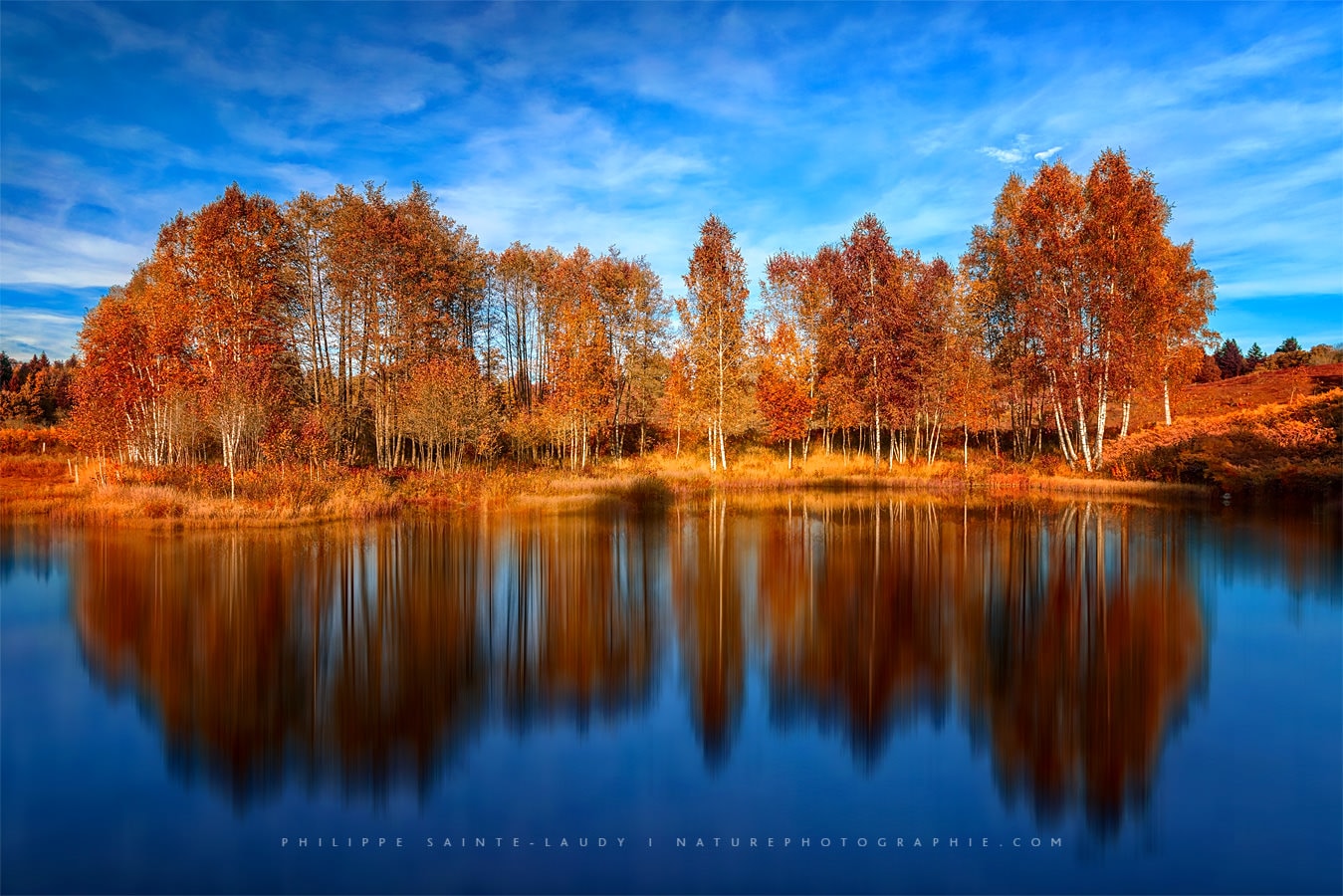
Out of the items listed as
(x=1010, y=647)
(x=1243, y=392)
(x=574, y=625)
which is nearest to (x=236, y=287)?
(x=574, y=625)

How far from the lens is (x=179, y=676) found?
10.3 m

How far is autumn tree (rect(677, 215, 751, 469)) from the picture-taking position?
4097cm

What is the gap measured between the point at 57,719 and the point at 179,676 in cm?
137

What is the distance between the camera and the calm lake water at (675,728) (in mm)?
6230

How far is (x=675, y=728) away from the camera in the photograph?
8.85 m

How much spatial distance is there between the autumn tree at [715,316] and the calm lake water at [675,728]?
25.0 metres

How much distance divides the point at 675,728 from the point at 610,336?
133ft

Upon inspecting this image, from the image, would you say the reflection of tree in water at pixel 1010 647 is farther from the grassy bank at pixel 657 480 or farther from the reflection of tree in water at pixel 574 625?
the grassy bank at pixel 657 480

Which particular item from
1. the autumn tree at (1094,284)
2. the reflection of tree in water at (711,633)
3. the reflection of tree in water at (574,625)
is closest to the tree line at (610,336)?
the autumn tree at (1094,284)

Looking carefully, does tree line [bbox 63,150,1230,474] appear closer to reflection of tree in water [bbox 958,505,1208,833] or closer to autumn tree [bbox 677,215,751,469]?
autumn tree [bbox 677,215,751,469]

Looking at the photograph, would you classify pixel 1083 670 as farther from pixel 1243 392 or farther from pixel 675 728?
pixel 1243 392

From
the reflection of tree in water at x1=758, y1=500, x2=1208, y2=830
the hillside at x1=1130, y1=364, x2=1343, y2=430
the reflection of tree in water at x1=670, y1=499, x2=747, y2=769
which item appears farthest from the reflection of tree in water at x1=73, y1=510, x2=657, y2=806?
the hillside at x1=1130, y1=364, x2=1343, y2=430

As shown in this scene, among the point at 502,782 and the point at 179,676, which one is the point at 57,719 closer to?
the point at 179,676

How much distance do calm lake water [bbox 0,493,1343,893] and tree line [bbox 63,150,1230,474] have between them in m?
17.8
